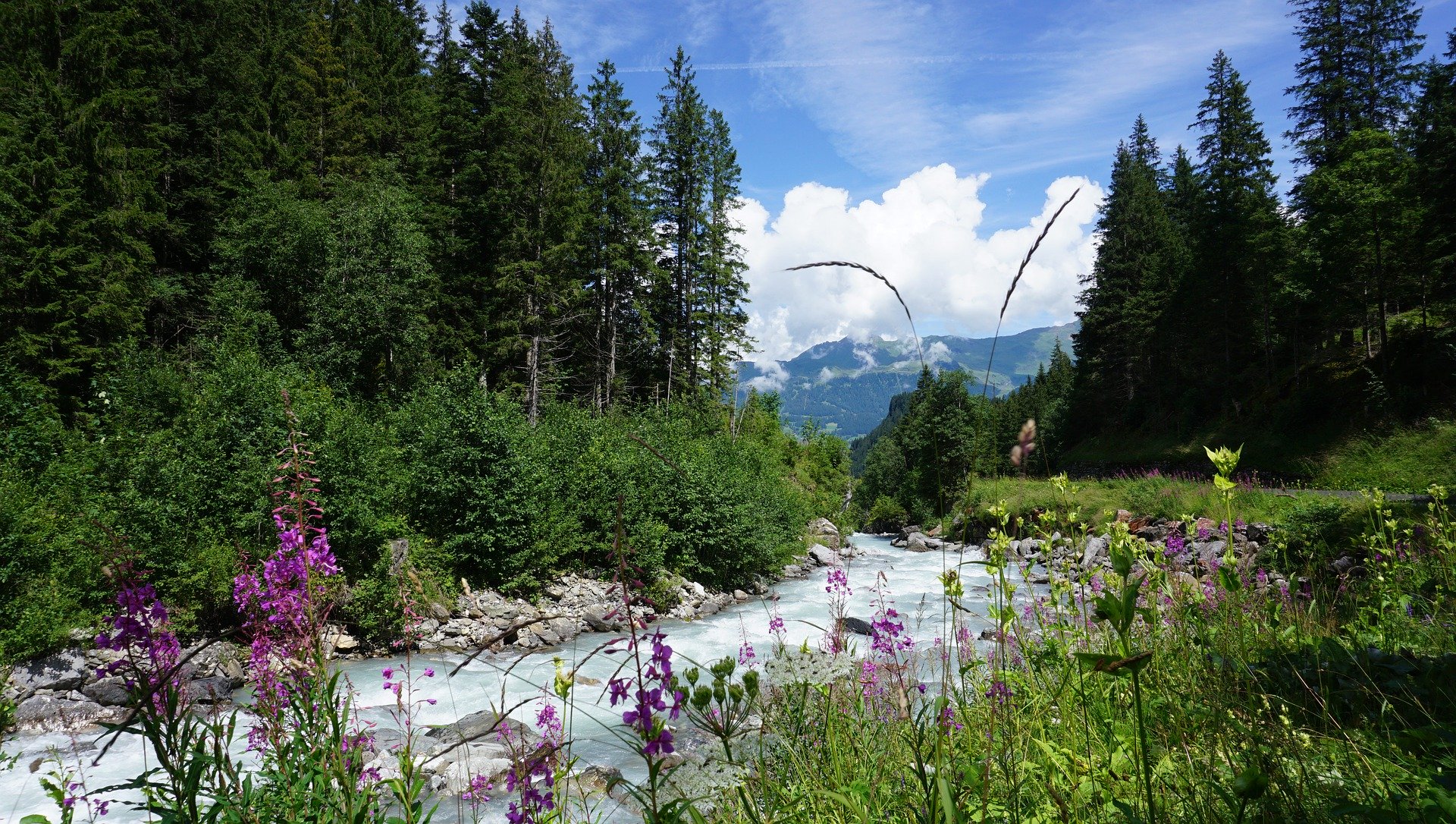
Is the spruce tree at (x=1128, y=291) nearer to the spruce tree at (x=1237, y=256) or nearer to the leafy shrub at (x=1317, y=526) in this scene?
the spruce tree at (x=1237, y=256)

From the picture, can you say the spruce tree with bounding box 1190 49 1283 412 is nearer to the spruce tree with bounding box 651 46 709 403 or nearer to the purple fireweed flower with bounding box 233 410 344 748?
the spruce tree with bounding box 651 46 709 403

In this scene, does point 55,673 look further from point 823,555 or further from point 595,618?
point 823,555

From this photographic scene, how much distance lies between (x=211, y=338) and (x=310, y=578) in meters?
24.8

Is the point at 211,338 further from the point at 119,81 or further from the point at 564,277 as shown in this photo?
the point at 564,277

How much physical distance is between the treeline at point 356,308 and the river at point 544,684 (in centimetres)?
180

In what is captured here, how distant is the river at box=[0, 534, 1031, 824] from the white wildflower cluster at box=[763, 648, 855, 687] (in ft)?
0.54

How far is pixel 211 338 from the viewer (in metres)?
20.8

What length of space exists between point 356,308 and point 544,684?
718 inches

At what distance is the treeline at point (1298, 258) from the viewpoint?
20.4 metres

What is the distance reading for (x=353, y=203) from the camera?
2386 cm

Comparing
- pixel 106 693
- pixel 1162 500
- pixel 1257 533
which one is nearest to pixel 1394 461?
pixel 1162 500

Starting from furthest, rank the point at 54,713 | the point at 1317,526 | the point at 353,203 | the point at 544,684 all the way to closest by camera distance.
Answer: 1. the point at 353,203
2. the point at 1317,526
3. the point at 544,684
4. the point at 54,713

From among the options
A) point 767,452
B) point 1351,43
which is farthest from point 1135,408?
point 767,452

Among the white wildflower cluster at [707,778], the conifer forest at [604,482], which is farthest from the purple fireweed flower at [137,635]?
the white wildflower cluster at [707,778]
